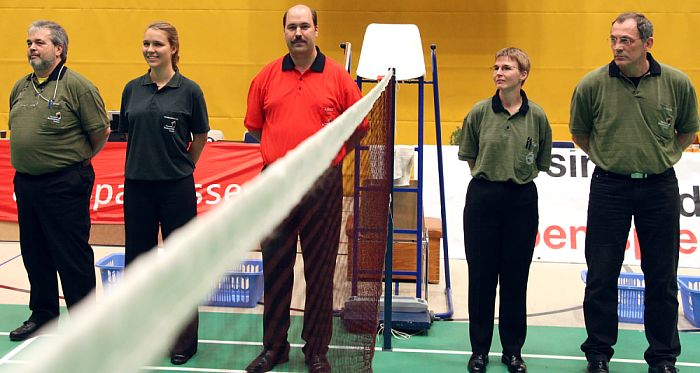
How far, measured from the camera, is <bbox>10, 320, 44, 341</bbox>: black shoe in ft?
16.1

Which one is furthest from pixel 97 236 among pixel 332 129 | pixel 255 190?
pixel 255 190

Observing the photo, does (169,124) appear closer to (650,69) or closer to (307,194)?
(650,69)

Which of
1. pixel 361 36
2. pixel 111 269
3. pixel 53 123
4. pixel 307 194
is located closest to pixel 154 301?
pixel 307 194

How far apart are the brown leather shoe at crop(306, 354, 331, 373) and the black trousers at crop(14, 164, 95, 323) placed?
265cm

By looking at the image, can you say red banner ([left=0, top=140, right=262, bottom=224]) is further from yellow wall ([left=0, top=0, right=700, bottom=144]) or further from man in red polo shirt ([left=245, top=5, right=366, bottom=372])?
yellow wall ([left=0, top=0, right=700, bottom=144])

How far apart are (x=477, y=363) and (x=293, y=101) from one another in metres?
1.83

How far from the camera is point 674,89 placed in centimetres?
426

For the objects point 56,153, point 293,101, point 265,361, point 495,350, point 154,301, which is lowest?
point 495,350

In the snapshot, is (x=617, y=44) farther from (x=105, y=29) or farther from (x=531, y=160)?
(x=105, y=29)

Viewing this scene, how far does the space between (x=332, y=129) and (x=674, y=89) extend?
3.03m

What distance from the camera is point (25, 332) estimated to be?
4.93 m

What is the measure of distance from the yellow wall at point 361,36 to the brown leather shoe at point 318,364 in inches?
367

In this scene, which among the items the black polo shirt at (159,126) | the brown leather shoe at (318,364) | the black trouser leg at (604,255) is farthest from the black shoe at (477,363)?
the brown leather shoe at (318,364)

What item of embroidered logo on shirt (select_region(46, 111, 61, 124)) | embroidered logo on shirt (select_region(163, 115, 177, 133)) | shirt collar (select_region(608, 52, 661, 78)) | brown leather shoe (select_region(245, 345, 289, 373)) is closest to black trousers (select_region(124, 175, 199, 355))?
embroidered logo on shirt (select_region(163, 115, 177, 133))
